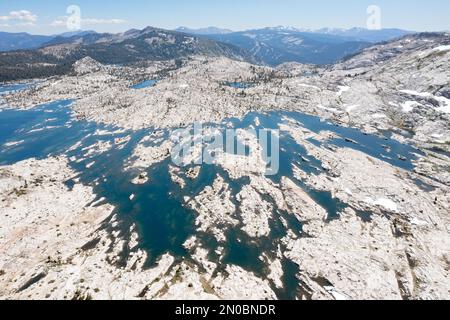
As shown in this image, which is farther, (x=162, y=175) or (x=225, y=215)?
(x=162, y=175)

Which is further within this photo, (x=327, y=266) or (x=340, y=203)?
(x=340, y=203)

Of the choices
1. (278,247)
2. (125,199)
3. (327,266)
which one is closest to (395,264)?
(327,266)

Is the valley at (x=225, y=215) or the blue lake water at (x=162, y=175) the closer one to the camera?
the valley at (x=225, y=215)

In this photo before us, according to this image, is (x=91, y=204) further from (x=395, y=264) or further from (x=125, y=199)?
(x=395, y=264)

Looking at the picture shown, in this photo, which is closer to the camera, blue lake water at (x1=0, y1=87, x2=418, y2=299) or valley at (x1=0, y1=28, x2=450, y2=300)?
valley at (x1=0, y1=28, x2=450, y2=300)

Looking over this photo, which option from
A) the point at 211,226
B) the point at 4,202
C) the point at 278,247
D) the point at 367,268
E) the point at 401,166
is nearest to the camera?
the point at 367,268

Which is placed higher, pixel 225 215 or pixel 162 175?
pixel 162 175
